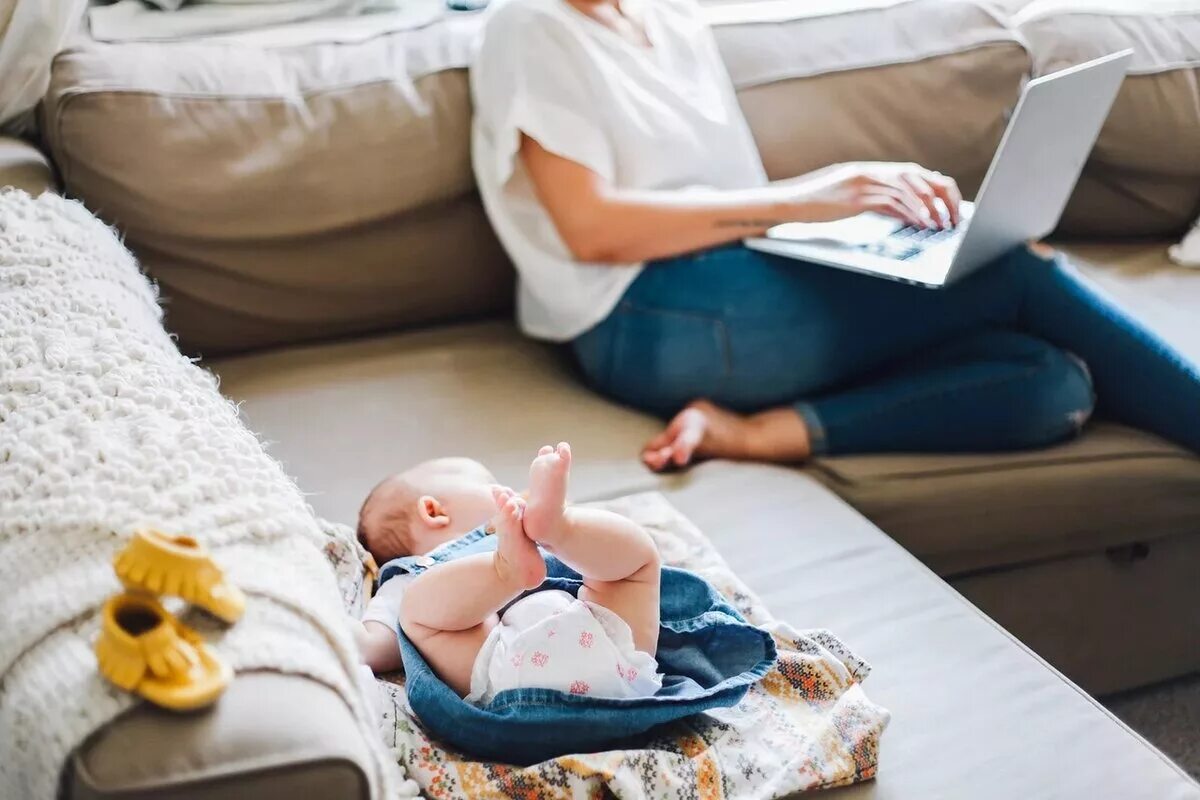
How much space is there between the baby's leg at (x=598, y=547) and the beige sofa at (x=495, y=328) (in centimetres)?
23

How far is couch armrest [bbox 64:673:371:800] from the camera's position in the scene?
576 millimetres

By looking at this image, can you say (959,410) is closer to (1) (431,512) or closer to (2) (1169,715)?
(2) (1169,715)

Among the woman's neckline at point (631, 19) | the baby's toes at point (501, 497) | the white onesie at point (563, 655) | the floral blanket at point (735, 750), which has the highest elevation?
the woman's neckline at point (631, 19)

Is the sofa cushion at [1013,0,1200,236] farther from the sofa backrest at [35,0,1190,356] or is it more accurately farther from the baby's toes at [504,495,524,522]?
the baby's toes at [504,495,524,522]

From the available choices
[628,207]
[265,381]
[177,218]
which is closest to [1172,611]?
[628,207]

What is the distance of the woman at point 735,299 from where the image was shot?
142 centimetres

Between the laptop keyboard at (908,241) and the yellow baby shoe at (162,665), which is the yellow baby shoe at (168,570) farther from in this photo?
the laptop keyboard at (908,241)

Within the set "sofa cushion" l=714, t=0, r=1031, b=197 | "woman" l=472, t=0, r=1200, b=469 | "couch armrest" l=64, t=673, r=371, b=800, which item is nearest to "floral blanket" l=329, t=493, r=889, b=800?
"couch armrest" l=64, t=673, r=371, b=800

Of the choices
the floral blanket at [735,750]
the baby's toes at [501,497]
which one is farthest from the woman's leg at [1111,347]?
the baby's toes at [501,497]

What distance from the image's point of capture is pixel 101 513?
716mm

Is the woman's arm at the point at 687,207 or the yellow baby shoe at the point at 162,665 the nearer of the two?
the yellow baby shoe at the point at 162,665

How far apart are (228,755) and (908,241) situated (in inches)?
41.8

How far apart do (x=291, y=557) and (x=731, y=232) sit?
0.84 metres

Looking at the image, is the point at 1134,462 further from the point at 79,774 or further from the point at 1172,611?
the point at 79,774
